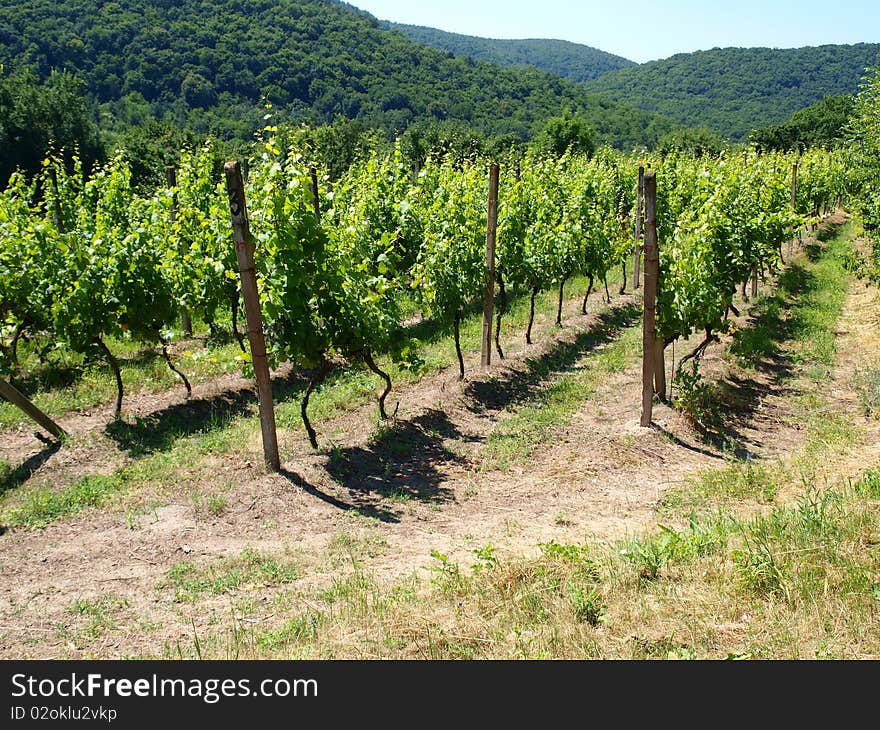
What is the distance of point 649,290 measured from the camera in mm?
7523

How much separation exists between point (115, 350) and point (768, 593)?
9570 millimetres

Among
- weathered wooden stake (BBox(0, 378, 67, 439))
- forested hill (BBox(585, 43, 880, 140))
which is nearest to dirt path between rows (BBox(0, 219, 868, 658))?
weathered wooden stake (BBox(0, 378, 67, 439))

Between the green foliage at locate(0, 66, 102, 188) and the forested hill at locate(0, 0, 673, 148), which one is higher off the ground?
the forested hill at locate(0, 0, 673, 148)

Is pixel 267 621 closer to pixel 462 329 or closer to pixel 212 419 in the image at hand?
pixel 212 419

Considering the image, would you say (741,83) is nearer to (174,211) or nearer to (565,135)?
(565,135)

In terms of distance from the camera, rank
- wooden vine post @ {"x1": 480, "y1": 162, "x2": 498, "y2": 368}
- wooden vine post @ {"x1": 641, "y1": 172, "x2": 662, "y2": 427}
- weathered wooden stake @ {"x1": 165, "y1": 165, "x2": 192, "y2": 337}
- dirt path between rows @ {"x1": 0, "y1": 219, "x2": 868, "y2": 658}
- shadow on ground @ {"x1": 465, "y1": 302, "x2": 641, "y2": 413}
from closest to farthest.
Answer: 1. dirt path between rows @ {"x1": 0, "y1": 219, "x2": 868, "y2": 658}
2. wooden vine post @ {"x1": 641, "y1": 172, "x2": 662, "y2": 427}
3. shadow on ground @ {"x1": 465, "y1": 302, "x2": 641, "y2": 413}
4. wooden vine post @ {"x1": 480, "y1": 162, "x2": 498, "y2": 368}
5. weathered wooden stake @ {"x1": 165, "y1": 165, "x2": 192, "y2": 337}

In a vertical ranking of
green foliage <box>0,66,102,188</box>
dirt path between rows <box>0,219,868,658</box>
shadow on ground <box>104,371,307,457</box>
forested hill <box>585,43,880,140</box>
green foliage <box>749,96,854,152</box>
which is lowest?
dirt path between rows <box>0,219,868,658</box>

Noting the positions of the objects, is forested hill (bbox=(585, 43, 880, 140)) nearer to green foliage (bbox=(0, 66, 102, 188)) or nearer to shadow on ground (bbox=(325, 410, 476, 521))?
green foliage (bbox=(0, 66, 102, 188))

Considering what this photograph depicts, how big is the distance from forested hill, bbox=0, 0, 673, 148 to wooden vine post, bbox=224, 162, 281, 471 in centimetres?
4941

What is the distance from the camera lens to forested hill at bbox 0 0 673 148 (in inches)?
2435

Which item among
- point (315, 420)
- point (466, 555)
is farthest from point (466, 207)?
point (466, 555)

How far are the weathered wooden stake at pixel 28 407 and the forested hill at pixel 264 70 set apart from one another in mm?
48464

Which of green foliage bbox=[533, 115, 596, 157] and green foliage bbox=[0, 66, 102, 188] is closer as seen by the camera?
green foliage bbox=[0, 66, 102, 188]

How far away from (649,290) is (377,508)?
12.1 ft
